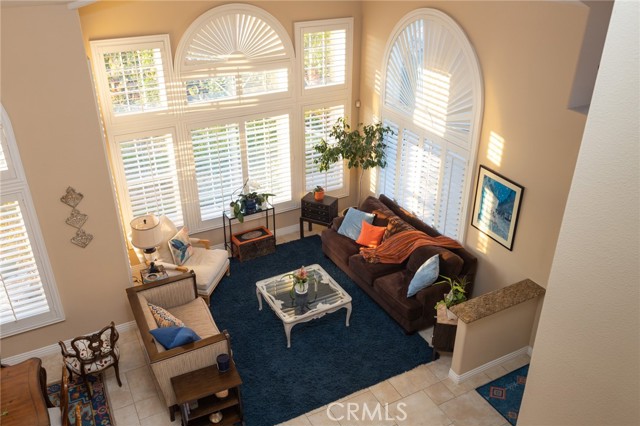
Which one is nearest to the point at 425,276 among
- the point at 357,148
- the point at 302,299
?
the point at 302,299

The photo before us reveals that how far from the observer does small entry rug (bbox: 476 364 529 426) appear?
20.8 feet

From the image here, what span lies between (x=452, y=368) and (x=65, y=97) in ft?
18.0

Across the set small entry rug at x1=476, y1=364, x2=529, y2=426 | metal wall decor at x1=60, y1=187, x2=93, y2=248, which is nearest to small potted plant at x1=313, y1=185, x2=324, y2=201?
metal wall decor at x1=60, y1=187, x2=93, y2=248

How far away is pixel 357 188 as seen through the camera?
10.4m

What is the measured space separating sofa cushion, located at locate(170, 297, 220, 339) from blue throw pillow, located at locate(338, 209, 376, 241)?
2579mm

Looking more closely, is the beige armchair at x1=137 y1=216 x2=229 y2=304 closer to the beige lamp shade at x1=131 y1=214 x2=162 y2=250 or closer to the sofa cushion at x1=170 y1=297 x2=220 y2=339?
the beige lamp shade at x1=131 y1=214 x2=162 y2=250

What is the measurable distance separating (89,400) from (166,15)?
5055 mm

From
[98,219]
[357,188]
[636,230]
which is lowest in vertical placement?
[357,188]

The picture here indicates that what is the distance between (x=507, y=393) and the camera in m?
6.58

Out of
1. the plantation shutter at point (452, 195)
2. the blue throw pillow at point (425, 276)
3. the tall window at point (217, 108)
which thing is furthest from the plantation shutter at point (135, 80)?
the blue throw pillow at point (425, 276)

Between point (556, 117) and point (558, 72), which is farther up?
point (558, 72)

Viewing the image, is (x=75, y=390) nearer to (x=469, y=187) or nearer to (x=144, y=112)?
(x=144, y=112)

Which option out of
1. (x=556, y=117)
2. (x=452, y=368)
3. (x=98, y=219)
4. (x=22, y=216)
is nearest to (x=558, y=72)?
(x=556, y=117)

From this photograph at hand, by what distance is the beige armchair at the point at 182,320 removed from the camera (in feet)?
19.5
